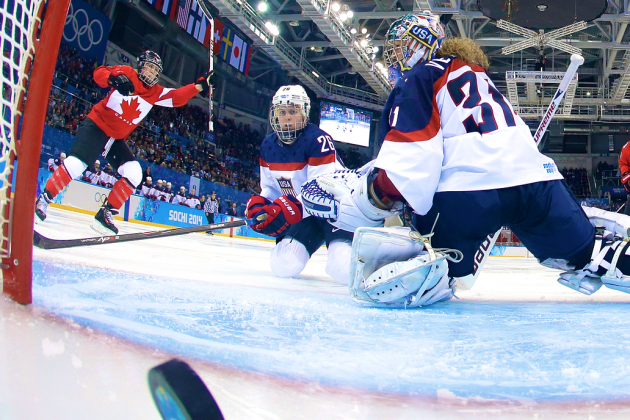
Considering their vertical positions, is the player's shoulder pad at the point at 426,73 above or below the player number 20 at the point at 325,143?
above

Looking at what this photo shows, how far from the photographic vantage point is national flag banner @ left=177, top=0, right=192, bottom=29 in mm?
8844

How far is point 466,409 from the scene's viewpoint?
556 millimetres

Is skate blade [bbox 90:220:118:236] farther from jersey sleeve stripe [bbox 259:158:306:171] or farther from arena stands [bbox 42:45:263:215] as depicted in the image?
arena stands [bbox 42:45:263:215]

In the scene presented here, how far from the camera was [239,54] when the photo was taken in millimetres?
10609

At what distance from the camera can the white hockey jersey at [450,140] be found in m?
1.19

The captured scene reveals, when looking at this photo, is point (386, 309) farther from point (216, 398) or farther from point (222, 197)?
point (222, 197)

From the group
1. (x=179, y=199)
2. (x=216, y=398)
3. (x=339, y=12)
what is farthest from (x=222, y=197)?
(x=216, y=398)

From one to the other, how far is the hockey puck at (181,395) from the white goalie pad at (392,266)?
29.1 inches

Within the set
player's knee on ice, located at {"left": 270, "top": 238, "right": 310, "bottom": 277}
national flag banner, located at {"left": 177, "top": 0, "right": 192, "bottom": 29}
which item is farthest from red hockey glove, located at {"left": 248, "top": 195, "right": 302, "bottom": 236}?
national flag banner, located at {"left": 177, "top": 0, "right": 192, "bottom": 29}

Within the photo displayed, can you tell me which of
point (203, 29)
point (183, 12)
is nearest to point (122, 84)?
point (183, 12)

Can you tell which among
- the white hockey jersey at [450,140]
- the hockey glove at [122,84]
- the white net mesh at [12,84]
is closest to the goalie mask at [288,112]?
the white hockey jersey at [450,140]

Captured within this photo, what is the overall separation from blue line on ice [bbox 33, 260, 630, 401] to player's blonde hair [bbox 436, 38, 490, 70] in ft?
2.51

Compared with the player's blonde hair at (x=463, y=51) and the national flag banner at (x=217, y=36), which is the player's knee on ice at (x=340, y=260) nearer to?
the player's blonde hair at (x=463, y=51)

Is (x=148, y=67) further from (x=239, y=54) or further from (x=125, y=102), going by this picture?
(x=239, y=54)
